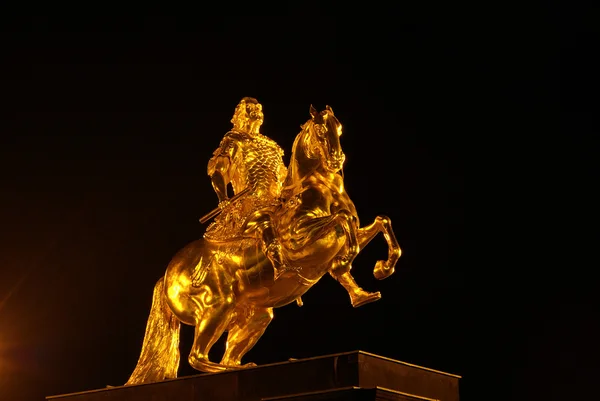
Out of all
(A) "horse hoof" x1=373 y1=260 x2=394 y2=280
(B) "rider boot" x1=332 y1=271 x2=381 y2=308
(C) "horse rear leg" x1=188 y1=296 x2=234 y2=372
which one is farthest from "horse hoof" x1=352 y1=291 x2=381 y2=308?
(C) "horse rear leg" x1=188 y1=296 x2=234 y2=372

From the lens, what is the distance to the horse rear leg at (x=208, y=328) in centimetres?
609

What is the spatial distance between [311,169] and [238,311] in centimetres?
95

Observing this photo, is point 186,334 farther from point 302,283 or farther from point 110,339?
point 302,283

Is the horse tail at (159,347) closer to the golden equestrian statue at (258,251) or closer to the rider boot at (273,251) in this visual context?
the golden equestrian statue at (258,251)

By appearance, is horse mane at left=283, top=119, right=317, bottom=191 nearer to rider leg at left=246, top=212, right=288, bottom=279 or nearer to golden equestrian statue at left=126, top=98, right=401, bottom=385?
golden equestrian statue at left=126, top=98, right=401, bottom=385

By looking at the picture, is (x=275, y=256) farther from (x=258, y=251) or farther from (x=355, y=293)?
(x=355, y=293)

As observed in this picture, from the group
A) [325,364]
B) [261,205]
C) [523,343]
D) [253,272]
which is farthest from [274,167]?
[523,343]

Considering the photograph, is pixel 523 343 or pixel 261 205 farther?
pixel 523 343

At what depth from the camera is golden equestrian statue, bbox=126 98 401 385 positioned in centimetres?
603

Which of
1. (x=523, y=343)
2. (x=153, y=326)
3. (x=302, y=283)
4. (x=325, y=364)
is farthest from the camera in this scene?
(x=523, y=343)

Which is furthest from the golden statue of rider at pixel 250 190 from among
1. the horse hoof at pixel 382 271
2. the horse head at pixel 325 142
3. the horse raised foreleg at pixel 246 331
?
the horse head at pixel 325 142

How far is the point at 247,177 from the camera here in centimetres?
651

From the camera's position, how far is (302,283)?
6133 mm

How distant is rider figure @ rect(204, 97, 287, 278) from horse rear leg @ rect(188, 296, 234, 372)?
0.41m
